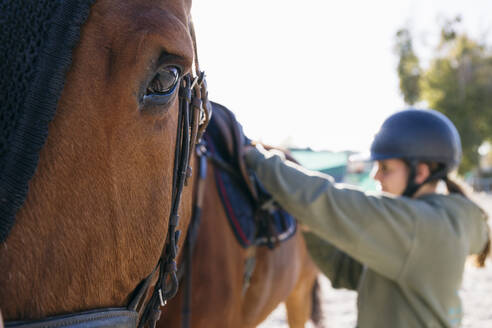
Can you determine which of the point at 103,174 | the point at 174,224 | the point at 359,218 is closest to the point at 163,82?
the point at 103,174

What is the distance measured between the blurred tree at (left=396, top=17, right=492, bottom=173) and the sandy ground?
15.9 meters

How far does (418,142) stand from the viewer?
2273mm

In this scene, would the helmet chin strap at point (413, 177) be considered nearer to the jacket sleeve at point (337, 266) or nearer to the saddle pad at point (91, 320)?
→ the jacket sleeve at point (337, 266)

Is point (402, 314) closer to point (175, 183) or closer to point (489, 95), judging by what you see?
point (175, 183)

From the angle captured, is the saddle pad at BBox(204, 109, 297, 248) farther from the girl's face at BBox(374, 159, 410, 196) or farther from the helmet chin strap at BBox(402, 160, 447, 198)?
the helmet chin strap at BBox(402, 160, 447, 198)

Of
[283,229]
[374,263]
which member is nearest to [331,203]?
[374,263]

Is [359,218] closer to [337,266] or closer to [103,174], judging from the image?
[337,266]

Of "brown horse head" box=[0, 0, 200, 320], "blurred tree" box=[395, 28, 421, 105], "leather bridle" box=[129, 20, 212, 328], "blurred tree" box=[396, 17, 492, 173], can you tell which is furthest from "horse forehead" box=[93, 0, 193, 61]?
"blurred tree" box=[395, 28, 421, 105]

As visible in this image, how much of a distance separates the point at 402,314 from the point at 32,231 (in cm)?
168

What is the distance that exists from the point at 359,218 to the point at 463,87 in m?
23.5

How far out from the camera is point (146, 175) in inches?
37.7

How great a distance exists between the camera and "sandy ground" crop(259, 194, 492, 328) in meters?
4.74

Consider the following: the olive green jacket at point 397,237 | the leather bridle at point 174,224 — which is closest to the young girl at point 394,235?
the olive green jacket at point 397,237

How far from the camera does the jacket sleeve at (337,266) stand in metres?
2.55
